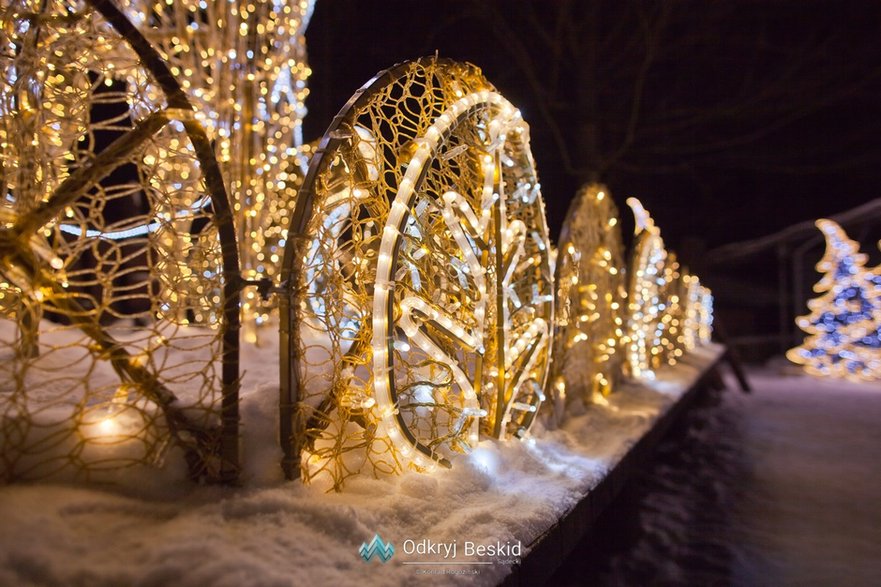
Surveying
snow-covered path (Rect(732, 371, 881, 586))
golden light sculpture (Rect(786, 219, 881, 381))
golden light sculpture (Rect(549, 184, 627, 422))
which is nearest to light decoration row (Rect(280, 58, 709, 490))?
golden light sculpture (Rect(549, 184, 627, 422))

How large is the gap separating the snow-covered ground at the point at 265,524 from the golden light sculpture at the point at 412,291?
0.16 metres

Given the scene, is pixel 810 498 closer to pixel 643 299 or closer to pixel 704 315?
pixel 643 299

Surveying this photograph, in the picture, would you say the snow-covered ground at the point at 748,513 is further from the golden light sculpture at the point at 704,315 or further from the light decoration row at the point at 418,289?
the golden light sculpture at the point at 704,315

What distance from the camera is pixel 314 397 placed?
2926mm

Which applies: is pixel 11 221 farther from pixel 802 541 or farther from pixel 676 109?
pixel 676 109

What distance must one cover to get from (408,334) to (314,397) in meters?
0.53

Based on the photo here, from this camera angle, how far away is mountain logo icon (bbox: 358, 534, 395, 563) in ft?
7.59

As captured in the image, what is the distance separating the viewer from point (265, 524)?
2326 mm

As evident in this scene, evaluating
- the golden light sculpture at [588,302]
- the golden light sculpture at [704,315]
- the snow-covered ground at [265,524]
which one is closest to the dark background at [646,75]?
the golden light sculpture at [704,315]

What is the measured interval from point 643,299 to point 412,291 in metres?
5.38

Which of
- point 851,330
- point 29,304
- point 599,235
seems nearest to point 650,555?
point 599,235

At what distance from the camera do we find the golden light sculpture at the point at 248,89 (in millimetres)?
4797

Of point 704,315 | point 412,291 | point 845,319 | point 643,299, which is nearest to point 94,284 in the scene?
point 412,291

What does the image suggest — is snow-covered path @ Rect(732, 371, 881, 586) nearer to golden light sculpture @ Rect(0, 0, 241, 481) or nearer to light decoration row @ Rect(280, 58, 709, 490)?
light decoration row @ Rect(280, 58, 709, 490)
